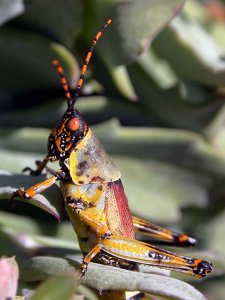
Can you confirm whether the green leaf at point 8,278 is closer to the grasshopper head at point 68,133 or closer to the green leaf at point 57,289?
the green leaf at point 57,289

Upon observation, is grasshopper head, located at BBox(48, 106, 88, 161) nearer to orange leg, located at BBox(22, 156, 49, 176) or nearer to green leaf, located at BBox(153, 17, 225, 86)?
orange leg, located at BBox(22, 156, 49, 176)

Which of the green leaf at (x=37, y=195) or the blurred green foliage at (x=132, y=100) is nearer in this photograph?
the green leaf at (x=37, y=195)

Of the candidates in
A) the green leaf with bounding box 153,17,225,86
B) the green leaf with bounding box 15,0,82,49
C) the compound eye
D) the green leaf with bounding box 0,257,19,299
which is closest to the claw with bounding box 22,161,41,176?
the compound eye

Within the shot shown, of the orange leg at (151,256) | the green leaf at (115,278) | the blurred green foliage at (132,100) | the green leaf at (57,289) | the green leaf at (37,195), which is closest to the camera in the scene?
the green leaf at (57,289)

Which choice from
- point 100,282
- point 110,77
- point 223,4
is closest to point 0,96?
point 110,77

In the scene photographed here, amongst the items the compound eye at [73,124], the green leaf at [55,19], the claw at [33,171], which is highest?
the green leaf at [55,19]

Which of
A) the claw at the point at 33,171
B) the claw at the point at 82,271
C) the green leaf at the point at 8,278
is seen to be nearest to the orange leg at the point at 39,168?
the claw at the point at 33,171

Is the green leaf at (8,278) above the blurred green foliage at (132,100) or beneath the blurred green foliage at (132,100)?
beneath
